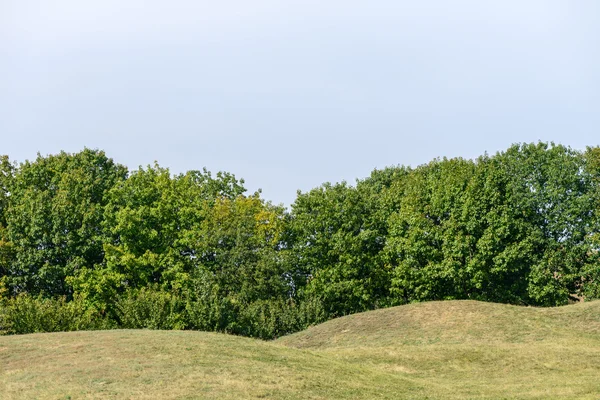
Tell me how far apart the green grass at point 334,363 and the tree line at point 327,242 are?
15057 millimetres

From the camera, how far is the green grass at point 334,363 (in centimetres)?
3088

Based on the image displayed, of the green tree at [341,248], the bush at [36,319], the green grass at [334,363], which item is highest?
the green tree at [341,248]

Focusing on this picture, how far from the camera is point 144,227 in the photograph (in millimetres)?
74062

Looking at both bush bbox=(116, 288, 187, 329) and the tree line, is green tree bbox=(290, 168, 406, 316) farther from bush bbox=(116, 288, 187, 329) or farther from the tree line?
bush bbox=(116, 288, 187, 329)

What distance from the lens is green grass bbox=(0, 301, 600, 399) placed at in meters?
30.9

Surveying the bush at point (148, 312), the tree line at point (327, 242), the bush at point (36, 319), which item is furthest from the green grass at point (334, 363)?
the tree line at point (327, 242)

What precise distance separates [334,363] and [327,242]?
119 ft

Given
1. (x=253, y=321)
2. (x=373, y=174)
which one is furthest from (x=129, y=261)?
(x=373, y=174)

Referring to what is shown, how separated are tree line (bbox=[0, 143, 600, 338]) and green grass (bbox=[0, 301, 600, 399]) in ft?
49.4

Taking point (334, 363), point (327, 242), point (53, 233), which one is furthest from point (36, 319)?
point (327, 242)

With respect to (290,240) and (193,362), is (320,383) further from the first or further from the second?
(290,240)

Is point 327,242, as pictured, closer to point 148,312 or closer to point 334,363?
point 148,312

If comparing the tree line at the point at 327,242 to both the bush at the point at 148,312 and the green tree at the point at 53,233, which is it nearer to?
the green tree at the point at 53,233

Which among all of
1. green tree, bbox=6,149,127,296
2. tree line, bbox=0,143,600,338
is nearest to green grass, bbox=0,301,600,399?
tree line, bbox=0,143,600,338
